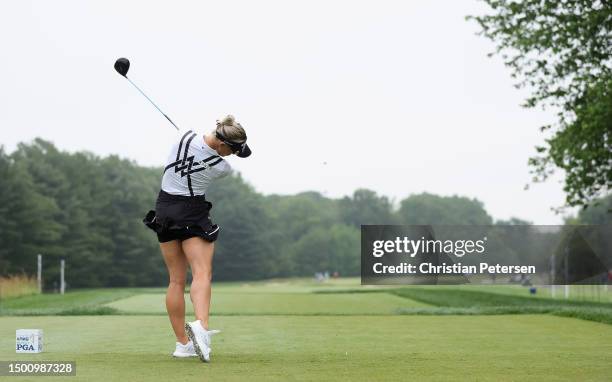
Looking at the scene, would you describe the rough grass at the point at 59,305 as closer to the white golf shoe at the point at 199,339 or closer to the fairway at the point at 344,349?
the fairway at the point at 344,349

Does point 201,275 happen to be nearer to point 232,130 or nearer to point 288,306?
point 232,130

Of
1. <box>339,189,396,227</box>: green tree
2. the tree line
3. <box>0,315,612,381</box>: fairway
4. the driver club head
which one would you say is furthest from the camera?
<box>339,189,396,227</box>: green tree

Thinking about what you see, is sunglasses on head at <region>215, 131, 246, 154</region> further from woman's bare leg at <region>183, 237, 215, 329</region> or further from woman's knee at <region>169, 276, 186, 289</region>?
woman's knee at <region>169, 276, 186, 289</region>

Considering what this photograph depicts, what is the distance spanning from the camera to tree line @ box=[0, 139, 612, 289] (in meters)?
90.1

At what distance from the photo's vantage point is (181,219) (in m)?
8.22

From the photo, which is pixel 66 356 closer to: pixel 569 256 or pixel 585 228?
pixel 585 228

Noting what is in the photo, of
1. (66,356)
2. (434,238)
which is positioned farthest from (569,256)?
(66,356)

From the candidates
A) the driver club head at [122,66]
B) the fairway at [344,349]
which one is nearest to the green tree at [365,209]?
the fairway at [344,349]

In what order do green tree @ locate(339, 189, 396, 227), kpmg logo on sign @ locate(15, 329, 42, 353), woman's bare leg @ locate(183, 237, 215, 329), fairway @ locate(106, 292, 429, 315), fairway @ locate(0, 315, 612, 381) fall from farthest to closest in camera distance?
green tree @ locate(339, 189, 396, 227) → fairway @ locate(106, 292, 429, 315) → woman's bare leg @ locate(183, 237, 215, 329) → kpmg logo on sign @ locate(15, 329, 42, 353) → fairway @ locate(0, 315, 612, 381)

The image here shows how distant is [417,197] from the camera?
17662 cm

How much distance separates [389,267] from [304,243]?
13861 centimetres

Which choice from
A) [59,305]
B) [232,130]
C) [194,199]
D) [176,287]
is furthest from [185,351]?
[59,305]

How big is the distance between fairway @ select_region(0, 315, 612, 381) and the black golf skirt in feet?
3.06

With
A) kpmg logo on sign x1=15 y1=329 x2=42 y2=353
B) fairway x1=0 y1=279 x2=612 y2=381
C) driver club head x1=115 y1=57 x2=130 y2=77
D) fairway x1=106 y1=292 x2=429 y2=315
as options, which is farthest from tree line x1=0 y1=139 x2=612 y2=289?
kpmg logo on sign x1=15 y1=329 x2=42 y2=353
